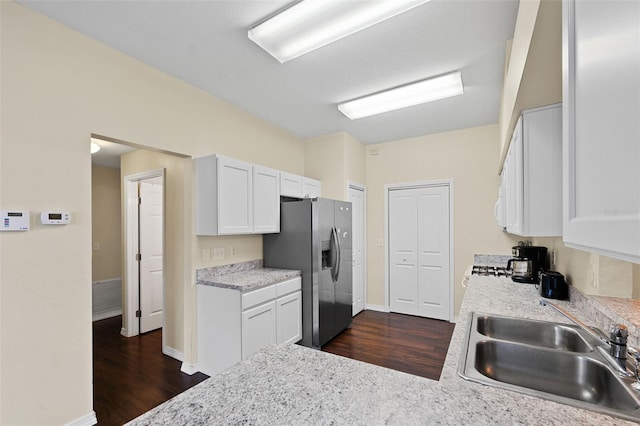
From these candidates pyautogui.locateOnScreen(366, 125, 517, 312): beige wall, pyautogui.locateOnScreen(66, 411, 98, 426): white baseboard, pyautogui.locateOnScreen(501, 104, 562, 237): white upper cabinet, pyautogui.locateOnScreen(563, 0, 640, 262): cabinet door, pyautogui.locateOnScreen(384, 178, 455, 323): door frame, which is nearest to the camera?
pyautogui.locateOnScreen(563, 0, 640, 262): cabinet door

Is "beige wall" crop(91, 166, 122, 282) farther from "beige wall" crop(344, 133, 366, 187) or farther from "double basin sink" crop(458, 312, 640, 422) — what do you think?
"double basin sink" crop(458, 312, 640, 422)

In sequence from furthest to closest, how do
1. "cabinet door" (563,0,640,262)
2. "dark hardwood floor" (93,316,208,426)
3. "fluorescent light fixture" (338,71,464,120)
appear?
"fluorescent light fixture" (338,71,464,120)
"dark hardwood floor" (93,316,208,426)
"cabinet door" (563,0,640,262)

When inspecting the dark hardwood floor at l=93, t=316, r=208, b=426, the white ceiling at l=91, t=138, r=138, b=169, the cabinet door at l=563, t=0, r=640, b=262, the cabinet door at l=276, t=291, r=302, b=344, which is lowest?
the dark hardwood floor at l=93, t=316, r=208, b=426

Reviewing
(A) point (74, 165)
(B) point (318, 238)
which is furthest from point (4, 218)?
(B) point (318, 238)

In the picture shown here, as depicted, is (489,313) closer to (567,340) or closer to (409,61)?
(567,340)

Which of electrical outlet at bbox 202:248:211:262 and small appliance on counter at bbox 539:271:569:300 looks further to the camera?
electrical outlet at bbox 202:248:211:262

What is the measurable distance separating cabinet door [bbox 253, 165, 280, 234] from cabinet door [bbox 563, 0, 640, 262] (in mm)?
2723

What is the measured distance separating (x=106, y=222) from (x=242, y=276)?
11.2ft

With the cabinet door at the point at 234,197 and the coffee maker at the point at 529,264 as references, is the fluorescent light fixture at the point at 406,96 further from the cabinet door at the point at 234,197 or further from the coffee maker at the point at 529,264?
the coffee maker at the point at 529,264

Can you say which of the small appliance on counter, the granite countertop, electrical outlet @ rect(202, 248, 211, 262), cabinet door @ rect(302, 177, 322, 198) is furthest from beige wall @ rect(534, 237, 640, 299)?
electrical outlet @ rect(202, 248, 211, 262)

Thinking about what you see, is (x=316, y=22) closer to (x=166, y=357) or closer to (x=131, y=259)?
(x=166, y=357)

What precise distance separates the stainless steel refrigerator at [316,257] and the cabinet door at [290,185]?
198 millimetres

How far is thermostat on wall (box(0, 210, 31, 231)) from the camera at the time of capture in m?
1.66

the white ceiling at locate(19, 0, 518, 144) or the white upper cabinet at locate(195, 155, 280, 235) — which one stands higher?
the white ceiling at locate(19, 0, 518, 144)
